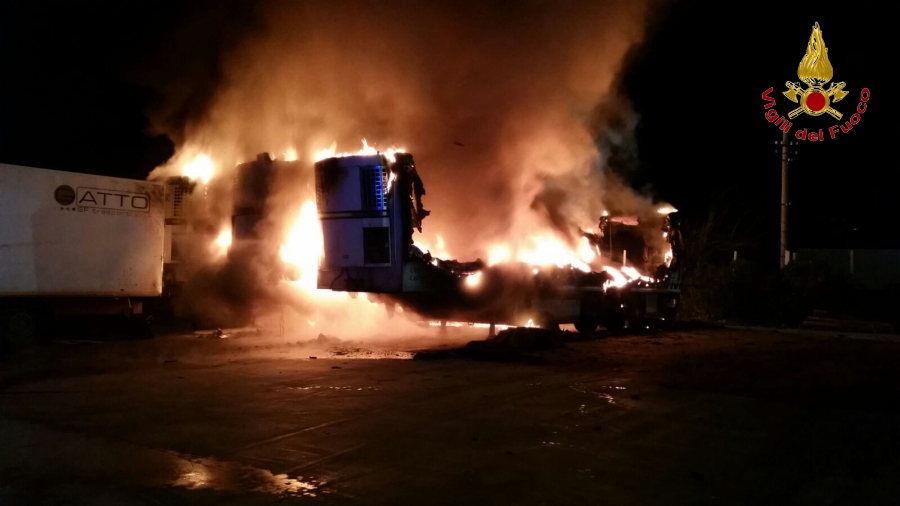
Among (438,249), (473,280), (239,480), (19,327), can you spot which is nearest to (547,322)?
(473,280)

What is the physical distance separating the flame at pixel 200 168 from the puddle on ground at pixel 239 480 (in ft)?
37.8

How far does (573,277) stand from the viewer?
14.9 metres

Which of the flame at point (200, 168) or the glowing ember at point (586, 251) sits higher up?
the flame at point (200, 168)

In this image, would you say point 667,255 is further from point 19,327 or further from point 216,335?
point 19,327

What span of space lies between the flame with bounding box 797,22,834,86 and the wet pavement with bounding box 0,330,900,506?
1557cm

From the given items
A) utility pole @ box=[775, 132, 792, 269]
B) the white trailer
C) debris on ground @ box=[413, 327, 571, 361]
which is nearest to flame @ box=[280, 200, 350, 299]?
the white trailer

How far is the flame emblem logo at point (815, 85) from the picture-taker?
78.4ft

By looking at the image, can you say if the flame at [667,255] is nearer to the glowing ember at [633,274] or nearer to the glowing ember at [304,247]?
the glowing ember at [633,274]

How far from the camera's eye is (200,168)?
1656cm

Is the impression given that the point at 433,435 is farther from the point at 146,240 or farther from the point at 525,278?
the point at 146,240

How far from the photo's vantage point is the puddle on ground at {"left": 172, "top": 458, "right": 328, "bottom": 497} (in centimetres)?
511

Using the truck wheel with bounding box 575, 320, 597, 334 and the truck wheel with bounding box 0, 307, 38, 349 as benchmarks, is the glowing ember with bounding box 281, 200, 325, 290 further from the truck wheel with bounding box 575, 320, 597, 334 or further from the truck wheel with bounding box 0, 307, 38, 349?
the truck wheel with bounding box 575, 320, 597, 334

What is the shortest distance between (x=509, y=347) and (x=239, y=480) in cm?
694

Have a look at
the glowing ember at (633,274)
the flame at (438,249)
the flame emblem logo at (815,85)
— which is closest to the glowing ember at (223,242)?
the flame at (438,249)
